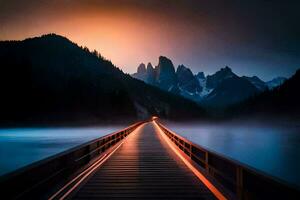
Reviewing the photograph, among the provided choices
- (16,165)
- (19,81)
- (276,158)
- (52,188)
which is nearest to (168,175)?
(52,188)

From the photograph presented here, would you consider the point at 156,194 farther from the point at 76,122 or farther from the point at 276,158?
the point at 76,122

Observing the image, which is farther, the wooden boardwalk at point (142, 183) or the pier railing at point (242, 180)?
the wooden boardwalk at point (142, 183)

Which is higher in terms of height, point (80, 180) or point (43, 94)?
point (43, 94)

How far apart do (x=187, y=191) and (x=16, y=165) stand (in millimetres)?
33290

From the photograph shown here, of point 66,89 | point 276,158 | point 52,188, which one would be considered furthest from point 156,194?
point 66,89

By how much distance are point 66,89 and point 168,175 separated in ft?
506

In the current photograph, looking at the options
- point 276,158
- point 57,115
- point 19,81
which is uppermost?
point 19,81

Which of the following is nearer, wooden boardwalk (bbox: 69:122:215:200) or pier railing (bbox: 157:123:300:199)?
pier railing (bbox: 157:123:300:199)

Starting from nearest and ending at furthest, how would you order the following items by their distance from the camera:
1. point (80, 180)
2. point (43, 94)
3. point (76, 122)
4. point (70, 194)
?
point (70, 194) → point (80, 180) → point (43, 94) → point (76, 122)

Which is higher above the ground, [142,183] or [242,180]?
[242,180]

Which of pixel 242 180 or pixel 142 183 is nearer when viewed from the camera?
pixel 242 180

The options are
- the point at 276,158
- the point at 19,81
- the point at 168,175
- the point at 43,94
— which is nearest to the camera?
the point at 168,175

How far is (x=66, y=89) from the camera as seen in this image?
163 m

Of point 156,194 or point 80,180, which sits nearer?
point 156,194
